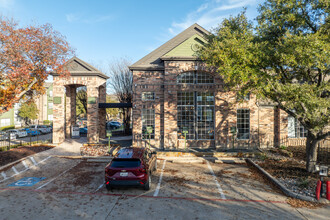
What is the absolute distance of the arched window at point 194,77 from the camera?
15.9 metres

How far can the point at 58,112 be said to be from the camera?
18.2 meters

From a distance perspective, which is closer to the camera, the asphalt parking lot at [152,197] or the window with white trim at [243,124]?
the asphalt parking lot at [152,197]

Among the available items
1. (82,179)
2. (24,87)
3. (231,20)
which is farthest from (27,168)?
(231,20)

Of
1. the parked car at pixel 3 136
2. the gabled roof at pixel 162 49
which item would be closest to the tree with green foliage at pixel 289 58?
the gabled roof at pixel 162 49

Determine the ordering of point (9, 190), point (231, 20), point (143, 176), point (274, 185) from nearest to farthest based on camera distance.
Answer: point (143, 176), point (9, 190), point (274, 185), point (231, 20)

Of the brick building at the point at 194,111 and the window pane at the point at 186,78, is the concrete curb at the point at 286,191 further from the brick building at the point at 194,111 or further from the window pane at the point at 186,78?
the window pane at the point at 186,78

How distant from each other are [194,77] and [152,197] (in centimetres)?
Result: 1096

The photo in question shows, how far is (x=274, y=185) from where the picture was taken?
8680 mm

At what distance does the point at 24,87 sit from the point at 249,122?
1760 cm

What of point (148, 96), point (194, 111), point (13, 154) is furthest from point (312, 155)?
point (13, 154)

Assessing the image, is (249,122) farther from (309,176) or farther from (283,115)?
(309,176)

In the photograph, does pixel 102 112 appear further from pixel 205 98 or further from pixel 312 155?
pixel 312 155

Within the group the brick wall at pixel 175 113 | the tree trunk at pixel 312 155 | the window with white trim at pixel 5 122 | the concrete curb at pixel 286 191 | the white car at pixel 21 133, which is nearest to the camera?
the concrete curb at pixel 286 191

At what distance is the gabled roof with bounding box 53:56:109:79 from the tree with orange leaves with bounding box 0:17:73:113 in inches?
120
